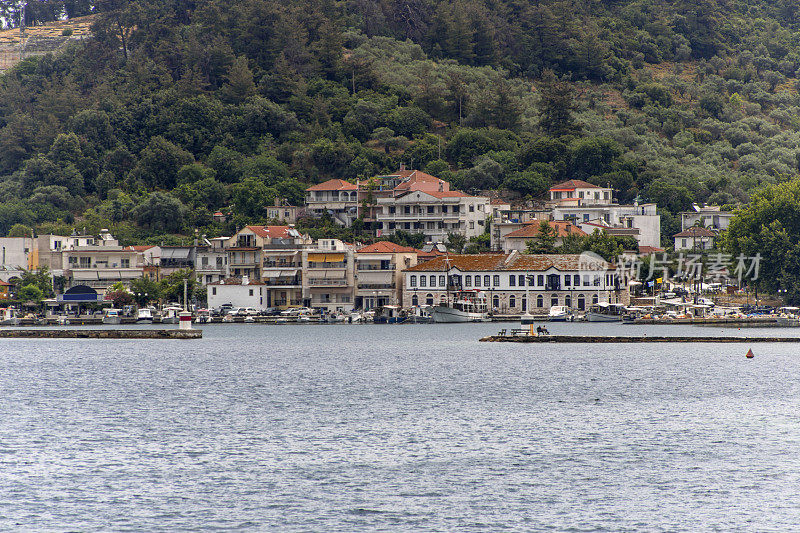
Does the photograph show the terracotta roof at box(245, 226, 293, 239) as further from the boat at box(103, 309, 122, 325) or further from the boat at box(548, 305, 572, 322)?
the boat at box(548, 305, 572, 322)

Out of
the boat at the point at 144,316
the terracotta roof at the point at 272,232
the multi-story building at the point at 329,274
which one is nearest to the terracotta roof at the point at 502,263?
the multi-story building at the point at 329,274

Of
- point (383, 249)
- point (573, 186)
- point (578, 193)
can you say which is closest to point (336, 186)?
point (383, 249)

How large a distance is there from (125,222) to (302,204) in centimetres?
1953

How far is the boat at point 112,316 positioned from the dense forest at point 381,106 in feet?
61.2

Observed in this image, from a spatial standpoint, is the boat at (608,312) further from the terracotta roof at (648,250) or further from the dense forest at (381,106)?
the dense forest at (381,106)

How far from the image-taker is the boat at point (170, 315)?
3856 inches

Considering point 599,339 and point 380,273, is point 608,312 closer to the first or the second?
point 380,273

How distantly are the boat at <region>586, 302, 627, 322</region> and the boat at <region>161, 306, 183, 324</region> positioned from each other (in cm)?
3604

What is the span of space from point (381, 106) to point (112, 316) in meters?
59.4

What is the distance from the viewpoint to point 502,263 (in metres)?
99.8

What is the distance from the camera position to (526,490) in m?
29.5

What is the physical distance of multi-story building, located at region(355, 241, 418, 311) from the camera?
10256cm

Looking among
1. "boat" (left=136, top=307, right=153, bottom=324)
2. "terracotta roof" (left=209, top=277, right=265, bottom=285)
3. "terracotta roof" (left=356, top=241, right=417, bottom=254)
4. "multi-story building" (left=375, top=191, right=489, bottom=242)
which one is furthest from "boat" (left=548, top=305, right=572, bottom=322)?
"boat" (left=136, top=307, right=153, bottom=324)

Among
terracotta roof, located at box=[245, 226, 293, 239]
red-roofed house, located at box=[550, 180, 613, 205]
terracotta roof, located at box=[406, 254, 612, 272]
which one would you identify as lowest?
terracotta roof, located at box=[406, 254, 612, 272]
